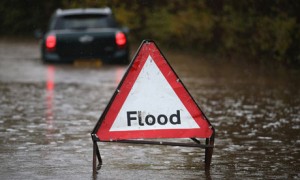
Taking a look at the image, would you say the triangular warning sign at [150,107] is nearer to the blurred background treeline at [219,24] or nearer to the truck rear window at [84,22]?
the blurred background treeline at [219,24]

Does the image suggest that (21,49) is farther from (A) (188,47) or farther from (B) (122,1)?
(A) (188,47)

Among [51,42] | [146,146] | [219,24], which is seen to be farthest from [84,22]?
[146,146]

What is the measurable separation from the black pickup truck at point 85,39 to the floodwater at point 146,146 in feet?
5.24

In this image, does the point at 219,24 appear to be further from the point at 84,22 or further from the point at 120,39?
the point at 84,22

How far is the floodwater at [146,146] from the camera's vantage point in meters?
8.80

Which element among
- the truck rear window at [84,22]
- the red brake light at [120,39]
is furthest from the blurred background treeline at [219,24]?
the truck rear window at [84,22]

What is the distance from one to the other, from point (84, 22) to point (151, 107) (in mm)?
16500

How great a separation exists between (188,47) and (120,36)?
6984mm

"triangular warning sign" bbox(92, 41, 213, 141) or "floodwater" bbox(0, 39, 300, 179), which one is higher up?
"triangular warning sign" bbox(92, 41, 213, 141)

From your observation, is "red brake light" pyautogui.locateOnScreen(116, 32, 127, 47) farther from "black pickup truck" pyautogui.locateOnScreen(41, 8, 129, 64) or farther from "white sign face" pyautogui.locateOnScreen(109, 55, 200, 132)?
"white sign face" pyautogui.locateOnScreen(109, 55, 200, 132)

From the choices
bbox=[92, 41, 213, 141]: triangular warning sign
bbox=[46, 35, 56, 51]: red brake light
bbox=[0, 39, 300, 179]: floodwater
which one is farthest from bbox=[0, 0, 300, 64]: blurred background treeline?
bbox=[92, 41, 213, 141]: triangular warning sign

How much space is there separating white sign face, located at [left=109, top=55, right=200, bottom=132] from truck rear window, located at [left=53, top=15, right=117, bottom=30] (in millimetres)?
16265

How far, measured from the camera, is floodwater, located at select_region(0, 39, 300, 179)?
8797mm

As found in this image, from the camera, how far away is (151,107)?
862 centimetres
